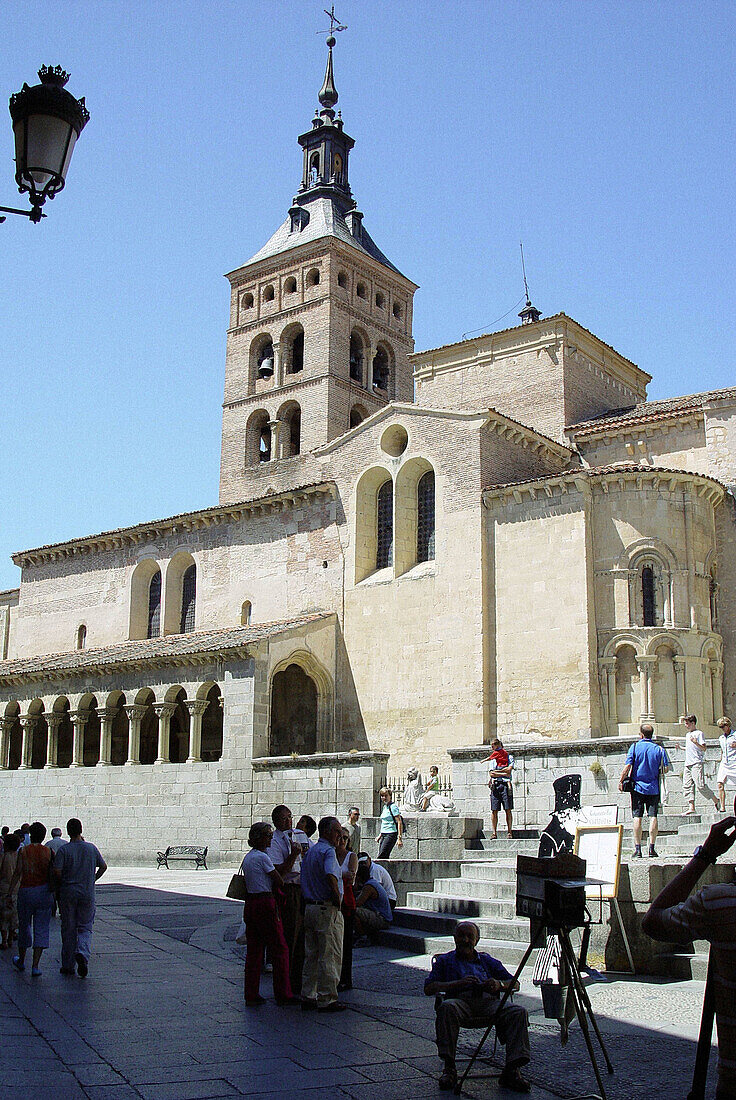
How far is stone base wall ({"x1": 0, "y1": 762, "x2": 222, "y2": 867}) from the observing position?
2581 centimetres

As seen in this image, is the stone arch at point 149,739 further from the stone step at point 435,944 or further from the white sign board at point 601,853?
the white sign board at point 601,853

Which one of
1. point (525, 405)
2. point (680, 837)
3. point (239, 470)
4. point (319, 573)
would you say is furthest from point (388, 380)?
point (680, 837)

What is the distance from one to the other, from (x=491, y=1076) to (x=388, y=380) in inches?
1528

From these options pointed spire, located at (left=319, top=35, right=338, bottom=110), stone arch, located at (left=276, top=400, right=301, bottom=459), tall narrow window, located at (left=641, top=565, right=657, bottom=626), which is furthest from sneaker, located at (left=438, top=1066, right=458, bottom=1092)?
pointed spire, located at (left=319, top=35, right=338, bottom=110)

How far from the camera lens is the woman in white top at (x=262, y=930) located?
8.90m

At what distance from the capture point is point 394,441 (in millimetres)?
29000

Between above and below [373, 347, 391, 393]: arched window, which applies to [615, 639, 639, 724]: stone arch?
below

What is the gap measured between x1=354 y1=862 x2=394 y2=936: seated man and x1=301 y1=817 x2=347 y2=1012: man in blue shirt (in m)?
2.97

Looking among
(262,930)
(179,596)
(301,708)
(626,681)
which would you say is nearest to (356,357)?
(179,596)

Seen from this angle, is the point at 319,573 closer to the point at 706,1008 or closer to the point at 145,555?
the point at 145,555

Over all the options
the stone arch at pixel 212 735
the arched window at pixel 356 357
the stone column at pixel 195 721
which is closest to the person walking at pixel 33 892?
the stone column at pixel 195 721

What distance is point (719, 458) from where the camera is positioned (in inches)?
1040

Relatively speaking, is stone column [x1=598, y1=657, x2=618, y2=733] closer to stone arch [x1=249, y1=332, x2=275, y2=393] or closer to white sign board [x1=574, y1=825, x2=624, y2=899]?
white sign board [x1=574, y1=825, x2=624, y2=899]

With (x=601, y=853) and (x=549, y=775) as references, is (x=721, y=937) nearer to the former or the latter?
(x=601, y=853)
